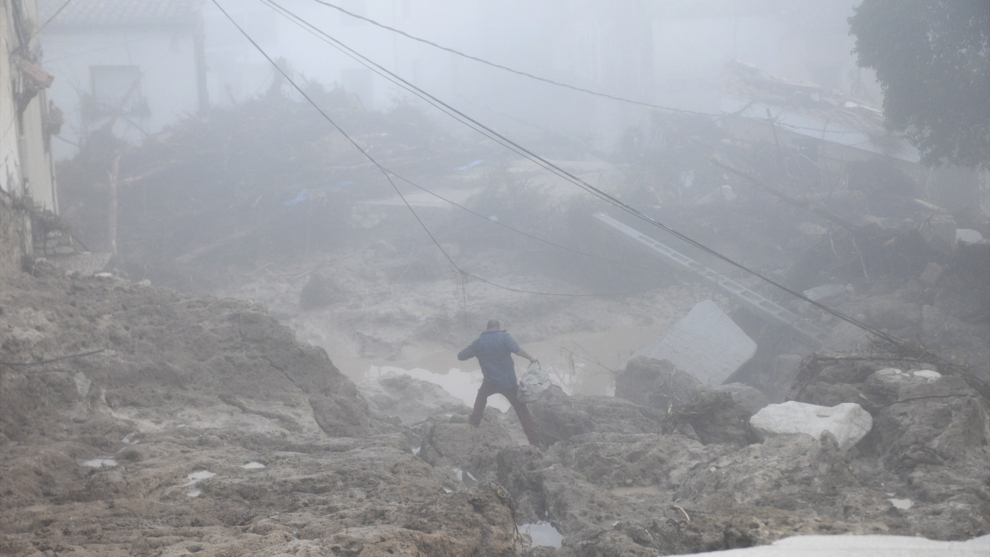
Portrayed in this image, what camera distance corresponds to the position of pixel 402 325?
478 inches

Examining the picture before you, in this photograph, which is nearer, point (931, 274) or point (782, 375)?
point (782, 375)

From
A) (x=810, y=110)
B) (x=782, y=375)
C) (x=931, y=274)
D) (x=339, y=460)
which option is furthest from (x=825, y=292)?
(x=339, y=460)

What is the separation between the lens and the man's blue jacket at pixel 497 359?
6.98m

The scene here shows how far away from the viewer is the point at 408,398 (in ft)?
29.8

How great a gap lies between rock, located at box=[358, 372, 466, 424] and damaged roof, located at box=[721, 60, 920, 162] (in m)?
13.4

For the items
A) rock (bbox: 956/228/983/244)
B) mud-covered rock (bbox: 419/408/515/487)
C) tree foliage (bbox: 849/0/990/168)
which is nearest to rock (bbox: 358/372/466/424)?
mud-covered rock (bbox: 419/408/515/487)

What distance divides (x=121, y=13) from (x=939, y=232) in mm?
21750

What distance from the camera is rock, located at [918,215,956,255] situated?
1168 cm

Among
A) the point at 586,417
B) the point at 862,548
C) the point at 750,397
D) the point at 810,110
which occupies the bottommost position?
the point at 750,397

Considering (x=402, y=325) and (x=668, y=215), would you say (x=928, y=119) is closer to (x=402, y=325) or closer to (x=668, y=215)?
(x=668, y=215)

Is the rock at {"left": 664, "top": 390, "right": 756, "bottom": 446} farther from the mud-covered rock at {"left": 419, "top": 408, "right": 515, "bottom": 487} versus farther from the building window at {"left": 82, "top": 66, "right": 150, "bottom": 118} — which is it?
the building window at {"left": 82, "top": 66, "right": 150, "bottom": 118}

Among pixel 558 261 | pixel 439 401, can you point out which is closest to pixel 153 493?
pixel 439 401

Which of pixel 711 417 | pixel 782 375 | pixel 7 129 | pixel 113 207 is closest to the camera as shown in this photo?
pixel 711 417

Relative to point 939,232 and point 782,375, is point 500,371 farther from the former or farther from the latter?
point 939,232
